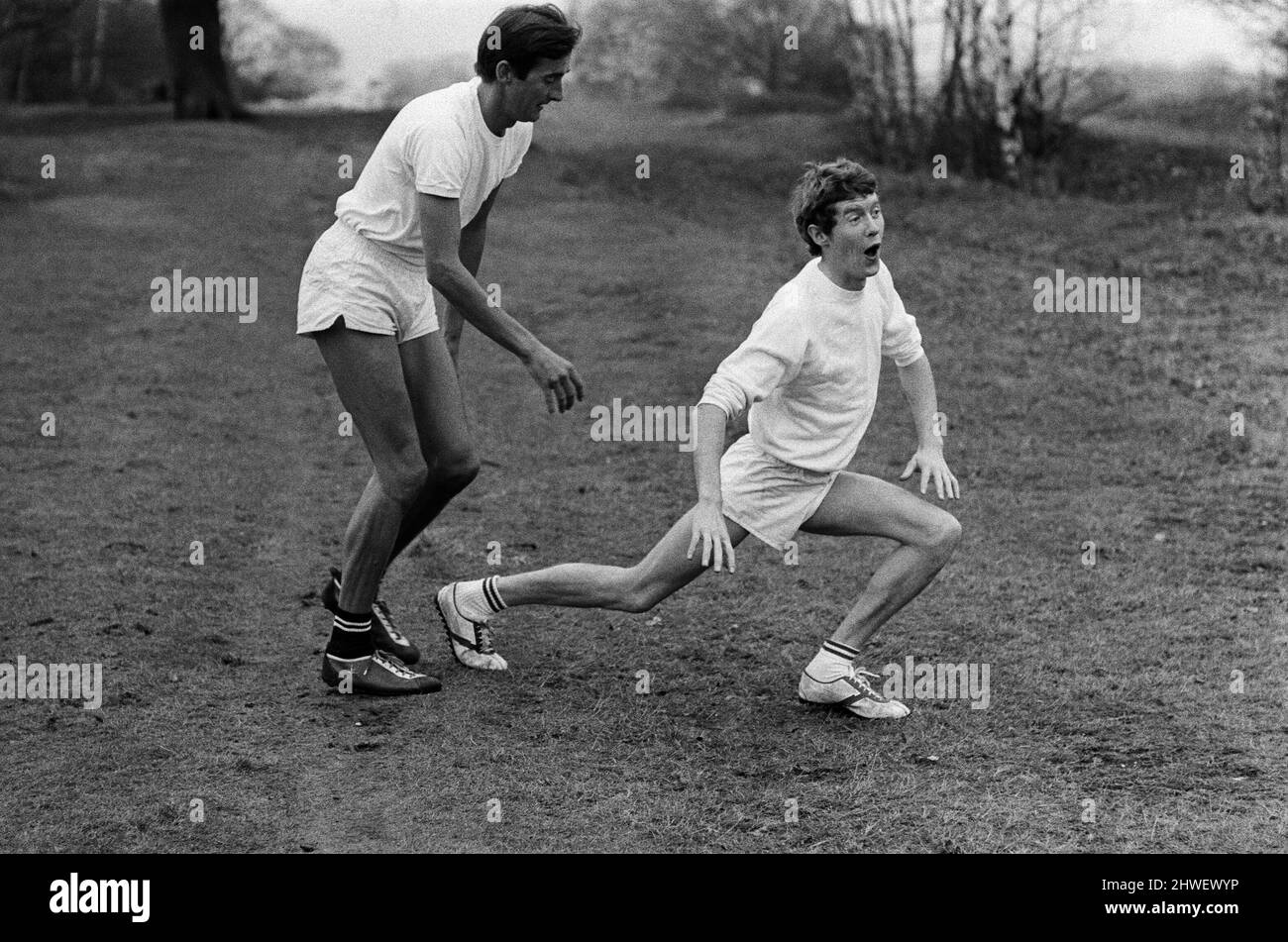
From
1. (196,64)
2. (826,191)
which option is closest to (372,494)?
(826,191)

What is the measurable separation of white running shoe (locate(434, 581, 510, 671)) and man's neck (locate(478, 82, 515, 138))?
1528 mm

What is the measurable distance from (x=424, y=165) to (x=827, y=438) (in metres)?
1.43

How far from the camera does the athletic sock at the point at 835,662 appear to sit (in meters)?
5.23

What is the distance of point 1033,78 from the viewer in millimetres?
18188

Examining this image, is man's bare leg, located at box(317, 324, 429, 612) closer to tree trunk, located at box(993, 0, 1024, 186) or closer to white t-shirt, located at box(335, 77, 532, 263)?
white t-shirt, located at box(335, 77, 532, 263)

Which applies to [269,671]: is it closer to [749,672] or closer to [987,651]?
[749,672]

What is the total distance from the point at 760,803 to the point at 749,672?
1.17m

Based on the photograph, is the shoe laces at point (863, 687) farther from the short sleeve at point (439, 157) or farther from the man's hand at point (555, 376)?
the short sleeve at point (439, 157)

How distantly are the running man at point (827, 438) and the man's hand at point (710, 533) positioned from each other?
0.07 meters

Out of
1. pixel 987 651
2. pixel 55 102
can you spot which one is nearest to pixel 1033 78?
pixel 987 651

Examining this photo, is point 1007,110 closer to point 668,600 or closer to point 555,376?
point 668,600

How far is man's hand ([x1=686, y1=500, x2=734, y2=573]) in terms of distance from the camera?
4.66 metres

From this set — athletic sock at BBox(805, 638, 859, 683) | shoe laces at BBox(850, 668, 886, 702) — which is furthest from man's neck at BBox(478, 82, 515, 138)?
shoe laces at BBox(850, 668, 886, 702)

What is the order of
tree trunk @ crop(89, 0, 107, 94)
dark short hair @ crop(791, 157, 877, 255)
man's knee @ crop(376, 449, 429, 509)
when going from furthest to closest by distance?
tree trunk @ crop(89, 0, 107, 94) → man's knee @ crop(376, 449, 429, 509) → dark short hair @ crop(791, 157, 877, 255)
